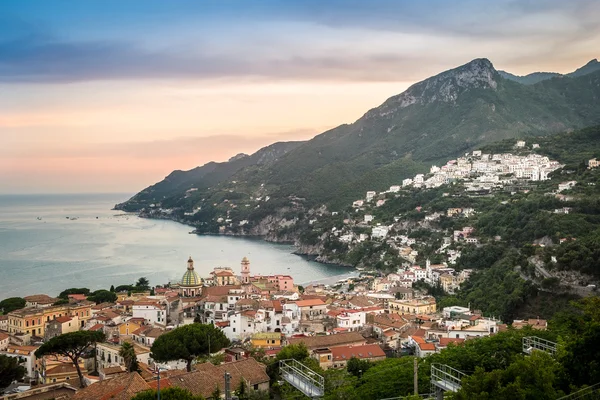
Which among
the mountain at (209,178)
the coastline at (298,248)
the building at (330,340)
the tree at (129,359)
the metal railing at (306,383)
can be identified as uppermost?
the mountain at (209,178)

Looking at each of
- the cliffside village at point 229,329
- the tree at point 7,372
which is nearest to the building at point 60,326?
the cliffside village at point 229,329

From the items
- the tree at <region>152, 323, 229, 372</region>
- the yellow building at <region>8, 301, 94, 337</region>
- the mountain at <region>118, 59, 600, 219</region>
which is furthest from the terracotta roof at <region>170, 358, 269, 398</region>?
the mountain at <region>118, 59, 600, 219</region>

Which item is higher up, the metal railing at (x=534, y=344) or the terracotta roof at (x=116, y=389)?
the metal railing at (x=534, y=344)

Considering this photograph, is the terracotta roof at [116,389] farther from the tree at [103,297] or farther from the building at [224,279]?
the building at [224,279]

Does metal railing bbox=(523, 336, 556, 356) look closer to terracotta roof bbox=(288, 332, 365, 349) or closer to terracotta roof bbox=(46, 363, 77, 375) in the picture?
terracotta roof bbox=(288, 332, 365, 349)

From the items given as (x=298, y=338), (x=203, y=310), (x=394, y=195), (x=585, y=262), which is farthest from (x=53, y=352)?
(x=394, y=195)

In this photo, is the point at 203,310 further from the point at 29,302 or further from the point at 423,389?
the point at 423,389
